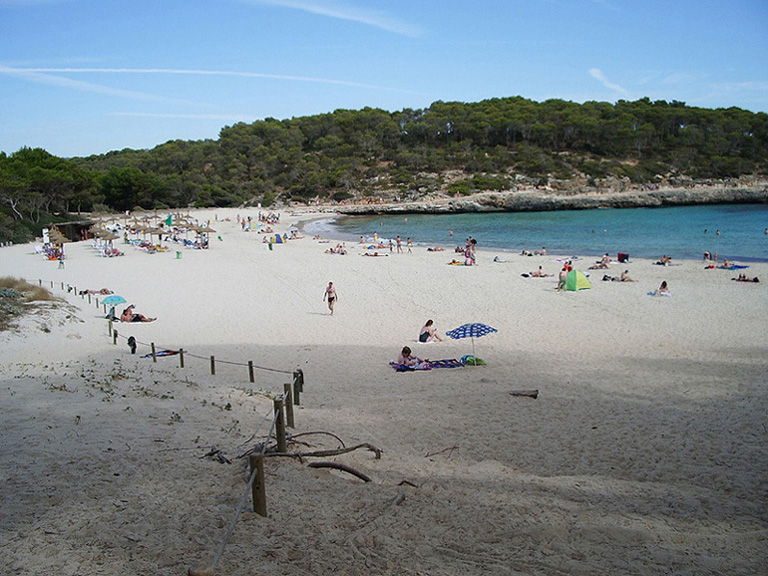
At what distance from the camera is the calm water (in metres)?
31.3

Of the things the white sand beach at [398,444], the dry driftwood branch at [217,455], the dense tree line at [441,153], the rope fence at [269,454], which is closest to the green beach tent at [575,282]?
the white sand beach at [398,444]

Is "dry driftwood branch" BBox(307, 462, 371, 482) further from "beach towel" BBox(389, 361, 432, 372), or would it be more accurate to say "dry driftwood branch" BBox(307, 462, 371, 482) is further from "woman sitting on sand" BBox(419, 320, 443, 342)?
"woman sitting on sand" BBox(419, 320, 443, 342)

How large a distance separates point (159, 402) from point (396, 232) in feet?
127

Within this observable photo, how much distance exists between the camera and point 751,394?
8039 millimetres

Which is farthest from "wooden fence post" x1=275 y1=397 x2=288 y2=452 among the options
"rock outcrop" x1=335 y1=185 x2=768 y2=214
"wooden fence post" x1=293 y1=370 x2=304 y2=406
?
"rock outcrop" x1=335 y1=185 x2=768 y2=214

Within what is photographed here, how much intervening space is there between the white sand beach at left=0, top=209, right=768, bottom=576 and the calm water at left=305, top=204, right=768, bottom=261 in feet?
58.0

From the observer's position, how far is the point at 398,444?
621 cm

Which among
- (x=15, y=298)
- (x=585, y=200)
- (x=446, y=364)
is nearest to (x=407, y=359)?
(x=446, y=364)

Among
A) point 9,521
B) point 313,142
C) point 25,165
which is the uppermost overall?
point 313,142

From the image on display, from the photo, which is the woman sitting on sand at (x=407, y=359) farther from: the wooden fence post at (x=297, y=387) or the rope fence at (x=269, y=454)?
the wooden fence post at (x=297, y=387)

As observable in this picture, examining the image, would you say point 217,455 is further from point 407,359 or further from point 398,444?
point 407,359

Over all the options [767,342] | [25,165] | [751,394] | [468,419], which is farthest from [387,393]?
[25,165]

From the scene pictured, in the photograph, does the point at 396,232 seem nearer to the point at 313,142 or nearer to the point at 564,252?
the point at 564,252

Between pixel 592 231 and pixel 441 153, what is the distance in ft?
151
